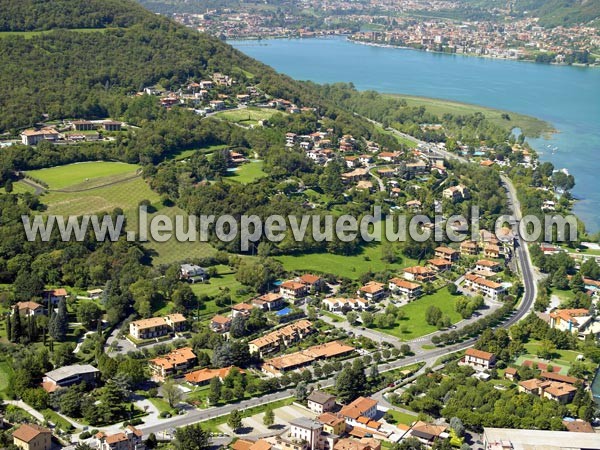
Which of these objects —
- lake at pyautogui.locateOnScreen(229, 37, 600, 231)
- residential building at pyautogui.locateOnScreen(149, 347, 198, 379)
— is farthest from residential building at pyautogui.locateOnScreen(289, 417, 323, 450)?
lake at pyautogui.locateOnScreen(229, 37, 600, 231)

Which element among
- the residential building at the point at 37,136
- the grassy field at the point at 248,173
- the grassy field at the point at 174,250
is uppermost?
the residential building at the point at 37,136

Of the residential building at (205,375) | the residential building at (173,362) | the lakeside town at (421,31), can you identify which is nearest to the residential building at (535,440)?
the residential building at (205,375)

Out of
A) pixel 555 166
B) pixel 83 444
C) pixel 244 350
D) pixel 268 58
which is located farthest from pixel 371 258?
pixel 268 58

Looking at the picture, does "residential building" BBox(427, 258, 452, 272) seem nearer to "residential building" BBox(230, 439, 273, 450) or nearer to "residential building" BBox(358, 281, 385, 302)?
"residential building" BBox(358, 281, 385, 302)

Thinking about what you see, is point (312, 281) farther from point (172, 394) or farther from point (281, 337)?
point (172, 394)

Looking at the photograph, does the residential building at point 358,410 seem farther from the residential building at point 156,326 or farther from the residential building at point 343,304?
the residential building at point 343,304

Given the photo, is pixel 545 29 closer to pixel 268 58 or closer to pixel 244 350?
pixel 268 58
